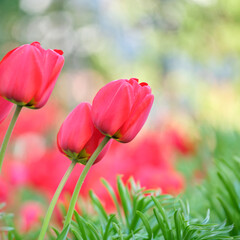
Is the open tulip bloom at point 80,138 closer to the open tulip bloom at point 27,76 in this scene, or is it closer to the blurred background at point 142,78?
the open tulip bloom at point 27,76

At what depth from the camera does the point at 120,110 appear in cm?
33

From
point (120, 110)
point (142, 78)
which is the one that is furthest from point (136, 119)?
point (142, 78)

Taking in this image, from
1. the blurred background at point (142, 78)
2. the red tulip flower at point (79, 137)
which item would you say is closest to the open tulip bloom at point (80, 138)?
the red tulip flower at point (79, 137)

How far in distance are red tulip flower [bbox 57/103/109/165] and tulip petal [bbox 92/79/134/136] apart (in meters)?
0.02

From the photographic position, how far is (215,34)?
11.3 ft

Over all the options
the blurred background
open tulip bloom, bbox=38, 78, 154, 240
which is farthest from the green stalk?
the blurred background

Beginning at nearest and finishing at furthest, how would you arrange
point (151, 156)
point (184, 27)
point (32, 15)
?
point (151, 156) → point (184, 27) → point (32, 15)

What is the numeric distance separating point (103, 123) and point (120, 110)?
17mm

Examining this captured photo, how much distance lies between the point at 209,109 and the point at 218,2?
964 mm

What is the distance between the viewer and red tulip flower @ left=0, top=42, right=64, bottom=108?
0.33 metres

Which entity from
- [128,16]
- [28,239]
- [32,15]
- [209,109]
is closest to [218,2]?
[209,109]

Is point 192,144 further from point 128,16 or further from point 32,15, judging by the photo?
point 32,15

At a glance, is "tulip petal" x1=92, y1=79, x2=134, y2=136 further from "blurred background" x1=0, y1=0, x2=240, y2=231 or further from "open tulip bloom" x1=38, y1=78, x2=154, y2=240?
"blurred background" x1=0, y1=0, x2=240, y2=231

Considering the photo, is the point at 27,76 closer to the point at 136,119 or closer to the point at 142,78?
the point at 136,119
